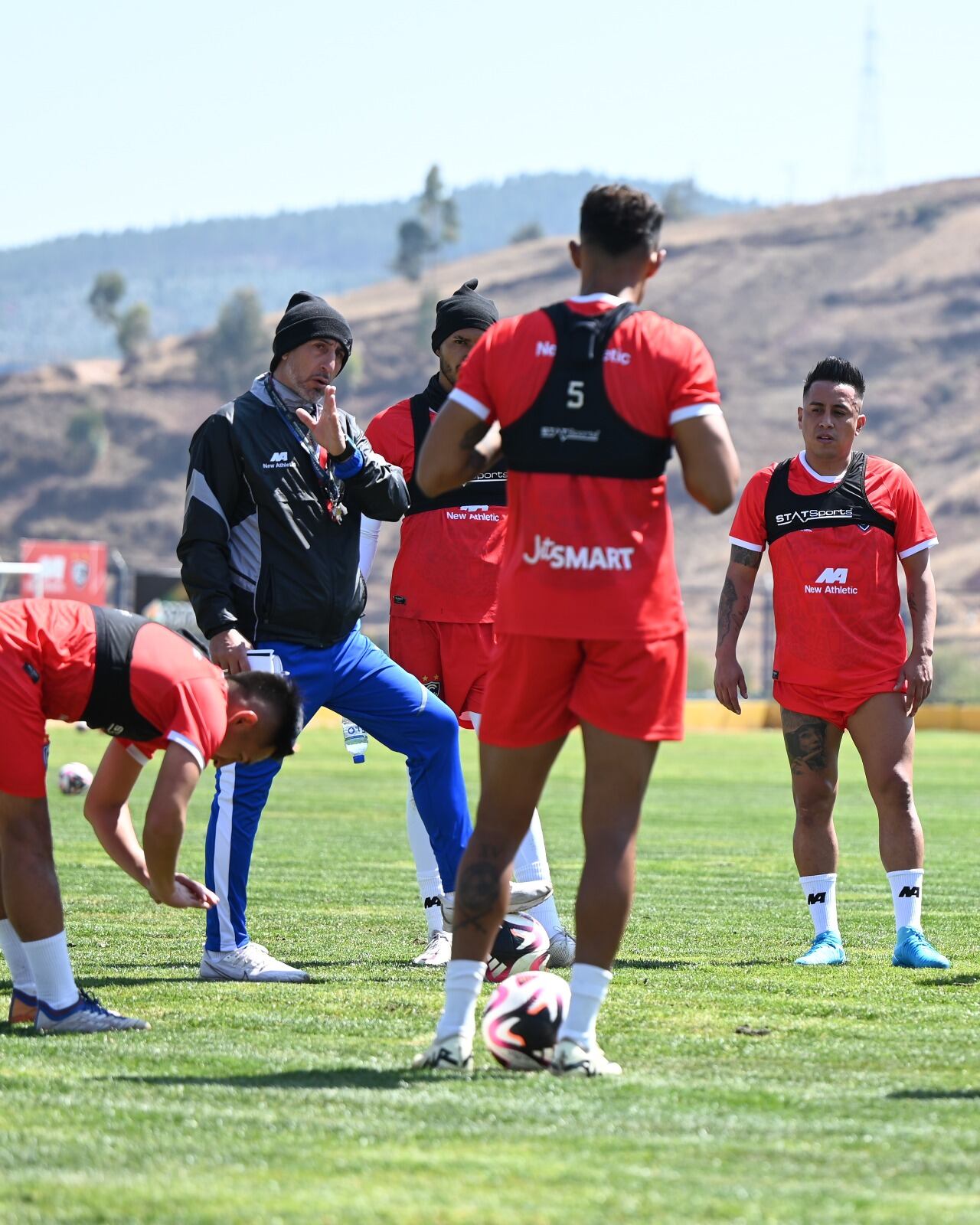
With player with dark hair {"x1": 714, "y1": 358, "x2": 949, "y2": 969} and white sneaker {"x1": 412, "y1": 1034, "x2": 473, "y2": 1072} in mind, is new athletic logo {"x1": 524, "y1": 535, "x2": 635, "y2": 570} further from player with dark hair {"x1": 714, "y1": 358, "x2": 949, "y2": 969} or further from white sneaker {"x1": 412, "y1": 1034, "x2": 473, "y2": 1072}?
player with dark hair {"x1": 714, "y1": 358, "x2": 949, "y2": 969}

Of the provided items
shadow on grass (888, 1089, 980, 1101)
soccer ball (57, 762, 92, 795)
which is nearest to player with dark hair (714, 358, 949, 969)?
shadow on grass (888, 1089, 980, 1101)

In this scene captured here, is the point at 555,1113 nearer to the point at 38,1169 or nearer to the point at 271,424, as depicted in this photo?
the point at 38,1169

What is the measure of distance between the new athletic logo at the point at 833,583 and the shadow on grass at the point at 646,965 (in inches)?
65.6

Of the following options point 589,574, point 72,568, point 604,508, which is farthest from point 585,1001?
point 72,568

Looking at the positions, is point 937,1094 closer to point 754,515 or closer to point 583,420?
point 583,420

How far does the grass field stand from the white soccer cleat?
11 centimetres

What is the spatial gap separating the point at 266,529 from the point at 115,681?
Answer: 5.00 ft

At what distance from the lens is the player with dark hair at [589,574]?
5051 mm

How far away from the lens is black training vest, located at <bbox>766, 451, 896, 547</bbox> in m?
7.91

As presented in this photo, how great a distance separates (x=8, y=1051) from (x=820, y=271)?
176775 mm

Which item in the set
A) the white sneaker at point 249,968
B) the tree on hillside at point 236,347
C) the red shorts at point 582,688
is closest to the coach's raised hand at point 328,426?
the red shorts at point 582,688

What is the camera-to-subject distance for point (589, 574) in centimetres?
505

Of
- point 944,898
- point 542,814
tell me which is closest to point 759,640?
point 542,814

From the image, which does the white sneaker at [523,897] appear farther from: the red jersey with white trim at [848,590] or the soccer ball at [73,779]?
the soccer ball at [73,779]
